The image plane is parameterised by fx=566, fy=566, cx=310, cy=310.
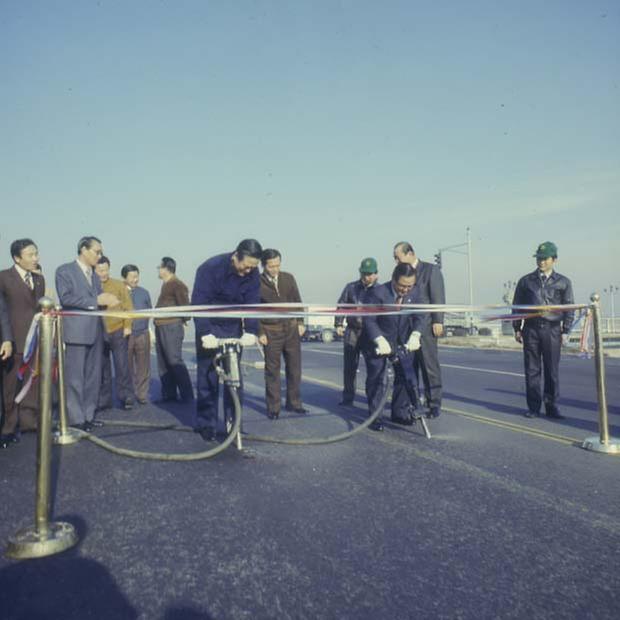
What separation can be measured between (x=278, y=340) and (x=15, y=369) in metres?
3.00

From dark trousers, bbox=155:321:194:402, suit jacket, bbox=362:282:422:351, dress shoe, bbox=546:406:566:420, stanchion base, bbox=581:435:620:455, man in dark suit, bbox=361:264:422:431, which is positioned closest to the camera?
stanchion base, bbox=581:435:620:455

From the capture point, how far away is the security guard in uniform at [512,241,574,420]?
6.76 metres

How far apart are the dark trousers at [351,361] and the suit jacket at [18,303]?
4.07m

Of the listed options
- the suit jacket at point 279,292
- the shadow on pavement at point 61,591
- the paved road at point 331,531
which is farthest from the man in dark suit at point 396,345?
the shadow on pavement at point 61,591

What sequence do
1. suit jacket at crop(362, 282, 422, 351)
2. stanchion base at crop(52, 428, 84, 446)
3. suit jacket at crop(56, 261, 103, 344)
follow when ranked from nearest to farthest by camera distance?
1. stanchion base at crop(52, 428, 84, 446)
2. suit jacket at crop(56, 261, 103, 344)
3. suit jacket at crop(362, 282, 422, 351)

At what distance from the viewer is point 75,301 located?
5.99m

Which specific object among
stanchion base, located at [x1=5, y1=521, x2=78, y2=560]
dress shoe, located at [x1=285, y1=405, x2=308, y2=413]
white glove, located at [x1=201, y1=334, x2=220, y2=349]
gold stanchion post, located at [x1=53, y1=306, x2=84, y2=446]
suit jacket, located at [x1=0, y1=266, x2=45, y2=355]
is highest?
suit jacket, located at [x1=0, y1=266, x2=45, y2=355]

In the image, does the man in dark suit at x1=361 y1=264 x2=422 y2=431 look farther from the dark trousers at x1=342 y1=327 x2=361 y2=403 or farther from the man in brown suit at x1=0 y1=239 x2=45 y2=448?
the man in brown suit at x1=0 y1=239 x2=45 y2=448

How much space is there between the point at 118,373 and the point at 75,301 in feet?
7.61

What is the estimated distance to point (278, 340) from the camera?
23.8 ft

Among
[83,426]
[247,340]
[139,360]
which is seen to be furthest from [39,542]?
[139,360]

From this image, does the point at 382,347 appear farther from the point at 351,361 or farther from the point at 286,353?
the point at 351,361

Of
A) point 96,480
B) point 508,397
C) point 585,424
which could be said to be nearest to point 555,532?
point 96,480

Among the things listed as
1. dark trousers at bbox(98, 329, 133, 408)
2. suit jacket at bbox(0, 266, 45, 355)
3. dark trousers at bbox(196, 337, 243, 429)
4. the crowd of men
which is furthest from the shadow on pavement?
dark trousers at bbox(98, 329, 133, 408)
